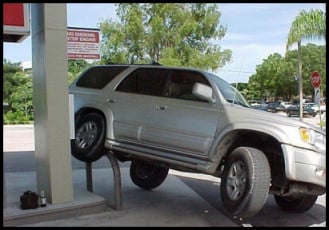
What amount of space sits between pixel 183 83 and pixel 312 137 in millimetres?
2049

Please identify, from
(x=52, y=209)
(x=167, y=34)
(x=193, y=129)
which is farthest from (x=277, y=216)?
(x=167, y=34)

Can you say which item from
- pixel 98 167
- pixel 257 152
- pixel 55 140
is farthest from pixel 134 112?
pixel 98 167

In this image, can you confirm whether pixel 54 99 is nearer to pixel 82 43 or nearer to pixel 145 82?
pixel 145 82

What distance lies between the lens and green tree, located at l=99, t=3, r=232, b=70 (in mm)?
18516

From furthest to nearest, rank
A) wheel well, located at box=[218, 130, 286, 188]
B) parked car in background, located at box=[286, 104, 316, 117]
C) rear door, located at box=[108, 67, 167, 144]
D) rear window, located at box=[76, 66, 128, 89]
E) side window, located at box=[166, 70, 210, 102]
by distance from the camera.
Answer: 1. parked car in background, located at box=[286, 104, 316, 117]
2. rear window, located at box=[76, 66, 128, 89]
3. rear door, located at box=[108, 67, 167, 144]
4. side window, located at box=[166, 70, 210, 102]
5. wheel well, located at box=[218, 130, 286, 188]

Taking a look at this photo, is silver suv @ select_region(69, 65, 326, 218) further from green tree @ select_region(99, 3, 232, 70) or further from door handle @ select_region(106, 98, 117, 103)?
green tree @ select_region(99, 3, 232, 70)

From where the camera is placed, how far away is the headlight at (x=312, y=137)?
5172mm

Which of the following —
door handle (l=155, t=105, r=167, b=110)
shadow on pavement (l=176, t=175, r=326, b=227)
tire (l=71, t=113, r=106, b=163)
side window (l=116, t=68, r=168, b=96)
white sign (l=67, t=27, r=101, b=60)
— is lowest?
shadow on pavement (l=176, t=175, r=326, b=227)

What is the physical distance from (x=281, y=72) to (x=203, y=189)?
59.7 metres

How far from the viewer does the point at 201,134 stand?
19.1 feet

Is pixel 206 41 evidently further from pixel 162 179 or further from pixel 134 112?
pixel 134 112

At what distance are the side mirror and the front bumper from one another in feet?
4.27

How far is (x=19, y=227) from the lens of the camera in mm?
5715

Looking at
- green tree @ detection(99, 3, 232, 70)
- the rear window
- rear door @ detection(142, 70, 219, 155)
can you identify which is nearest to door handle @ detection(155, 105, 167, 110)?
rear door @ detection(142, 70, 219, 155)
